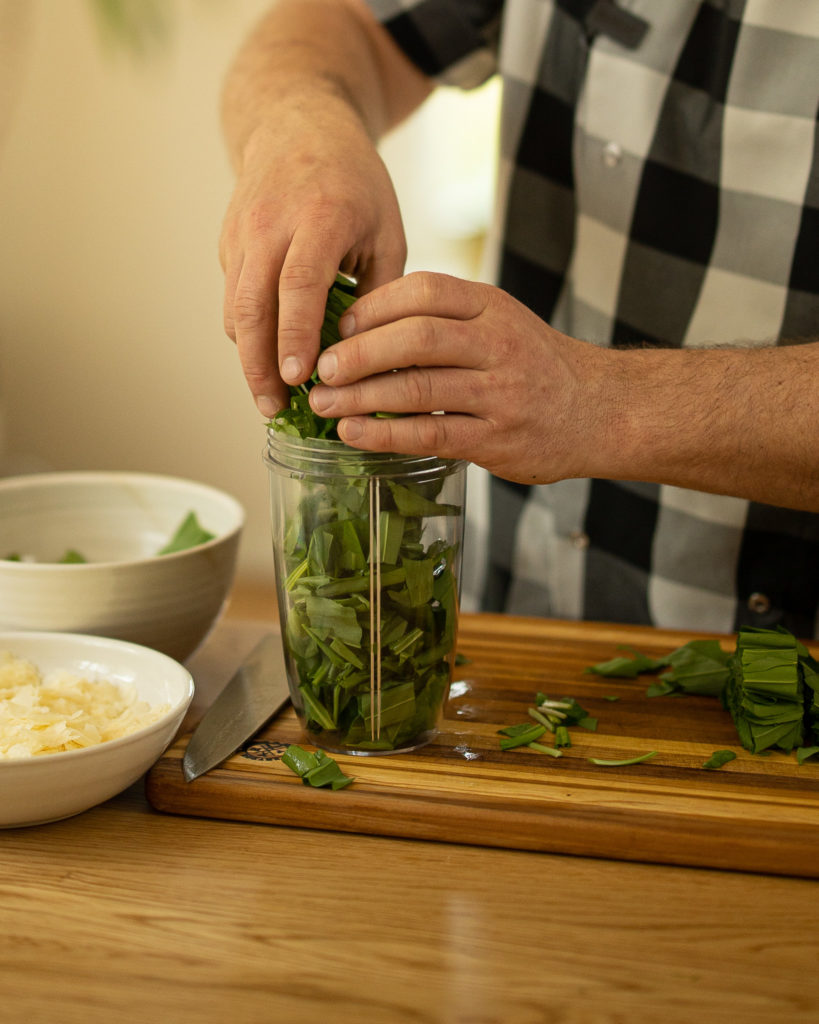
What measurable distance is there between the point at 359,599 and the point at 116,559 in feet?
1.71

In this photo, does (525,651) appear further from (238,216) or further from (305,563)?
(238,216)

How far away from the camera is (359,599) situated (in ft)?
2.58

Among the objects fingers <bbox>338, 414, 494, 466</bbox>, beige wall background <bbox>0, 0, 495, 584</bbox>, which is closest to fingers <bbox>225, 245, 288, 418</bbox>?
fingers <bbox>338, 414, 494, 466</bbox>

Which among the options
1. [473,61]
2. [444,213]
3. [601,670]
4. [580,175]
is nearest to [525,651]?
[601,670]

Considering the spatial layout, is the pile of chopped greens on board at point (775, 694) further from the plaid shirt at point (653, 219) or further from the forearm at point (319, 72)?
the forearm at point (319, 72)

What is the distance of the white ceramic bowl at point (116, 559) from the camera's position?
922 millimetres

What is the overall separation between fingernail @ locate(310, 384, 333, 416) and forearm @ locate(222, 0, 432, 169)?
398 mm

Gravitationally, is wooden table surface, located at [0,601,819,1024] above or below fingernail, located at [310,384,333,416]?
below

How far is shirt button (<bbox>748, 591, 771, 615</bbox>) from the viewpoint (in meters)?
1.33

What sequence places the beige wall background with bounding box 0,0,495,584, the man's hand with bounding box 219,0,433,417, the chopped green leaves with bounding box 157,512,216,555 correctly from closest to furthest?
the man's hand with bounding box 219,0,433,417
the chopped green leaves with bounding box 157,512,216,555
the beige wall background with bounding box 0,0,495,584

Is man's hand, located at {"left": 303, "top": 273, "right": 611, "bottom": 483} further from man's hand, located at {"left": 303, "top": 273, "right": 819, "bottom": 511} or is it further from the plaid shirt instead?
the plaid shirt

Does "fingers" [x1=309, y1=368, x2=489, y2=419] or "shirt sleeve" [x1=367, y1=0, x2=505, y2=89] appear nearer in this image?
"fingers" [x1=309, y1=368, x2=489, y2=419]

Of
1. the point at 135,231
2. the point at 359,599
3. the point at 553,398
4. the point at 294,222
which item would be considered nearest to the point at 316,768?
the point at 359,599

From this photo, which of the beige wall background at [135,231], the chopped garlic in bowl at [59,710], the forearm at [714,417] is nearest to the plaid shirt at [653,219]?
the forearm at [714,417]
